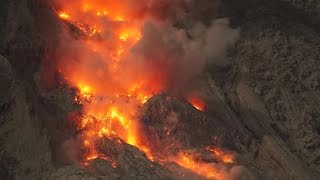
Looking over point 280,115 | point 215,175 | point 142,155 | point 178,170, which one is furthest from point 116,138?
point 280,115

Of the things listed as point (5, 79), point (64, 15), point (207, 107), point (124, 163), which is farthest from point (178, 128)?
point (64, 15)

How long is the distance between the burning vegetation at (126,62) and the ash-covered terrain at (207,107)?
19.5 inches

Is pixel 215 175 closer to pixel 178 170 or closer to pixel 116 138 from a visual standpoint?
pixel 178 170

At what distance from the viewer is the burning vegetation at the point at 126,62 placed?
25663 mm

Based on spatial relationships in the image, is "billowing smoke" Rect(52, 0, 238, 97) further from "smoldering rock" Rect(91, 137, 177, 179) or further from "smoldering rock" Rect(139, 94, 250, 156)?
"smoldering rock" Rect(91, 137, 177, 179)

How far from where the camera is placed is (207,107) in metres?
29.0

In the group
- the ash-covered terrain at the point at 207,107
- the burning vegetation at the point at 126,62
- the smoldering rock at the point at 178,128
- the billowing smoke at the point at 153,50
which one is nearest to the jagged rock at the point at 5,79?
the ash-covered terrain at the point at 207,107

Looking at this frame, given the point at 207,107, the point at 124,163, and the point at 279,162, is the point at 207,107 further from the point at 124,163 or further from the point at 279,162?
the point at 124,163

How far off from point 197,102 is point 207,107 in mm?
628

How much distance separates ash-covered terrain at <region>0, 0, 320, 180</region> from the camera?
22.4m

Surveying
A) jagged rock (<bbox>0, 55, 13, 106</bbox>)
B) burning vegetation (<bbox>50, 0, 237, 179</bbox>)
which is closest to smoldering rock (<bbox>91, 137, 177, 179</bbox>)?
burning vegetation (<bbox>50, 0, 237, 179</bbox>)

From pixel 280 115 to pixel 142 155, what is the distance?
8.74m

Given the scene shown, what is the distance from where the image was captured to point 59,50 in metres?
27.8

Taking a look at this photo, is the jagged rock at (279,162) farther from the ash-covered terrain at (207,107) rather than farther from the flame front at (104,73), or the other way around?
the flame front at (104,73)
